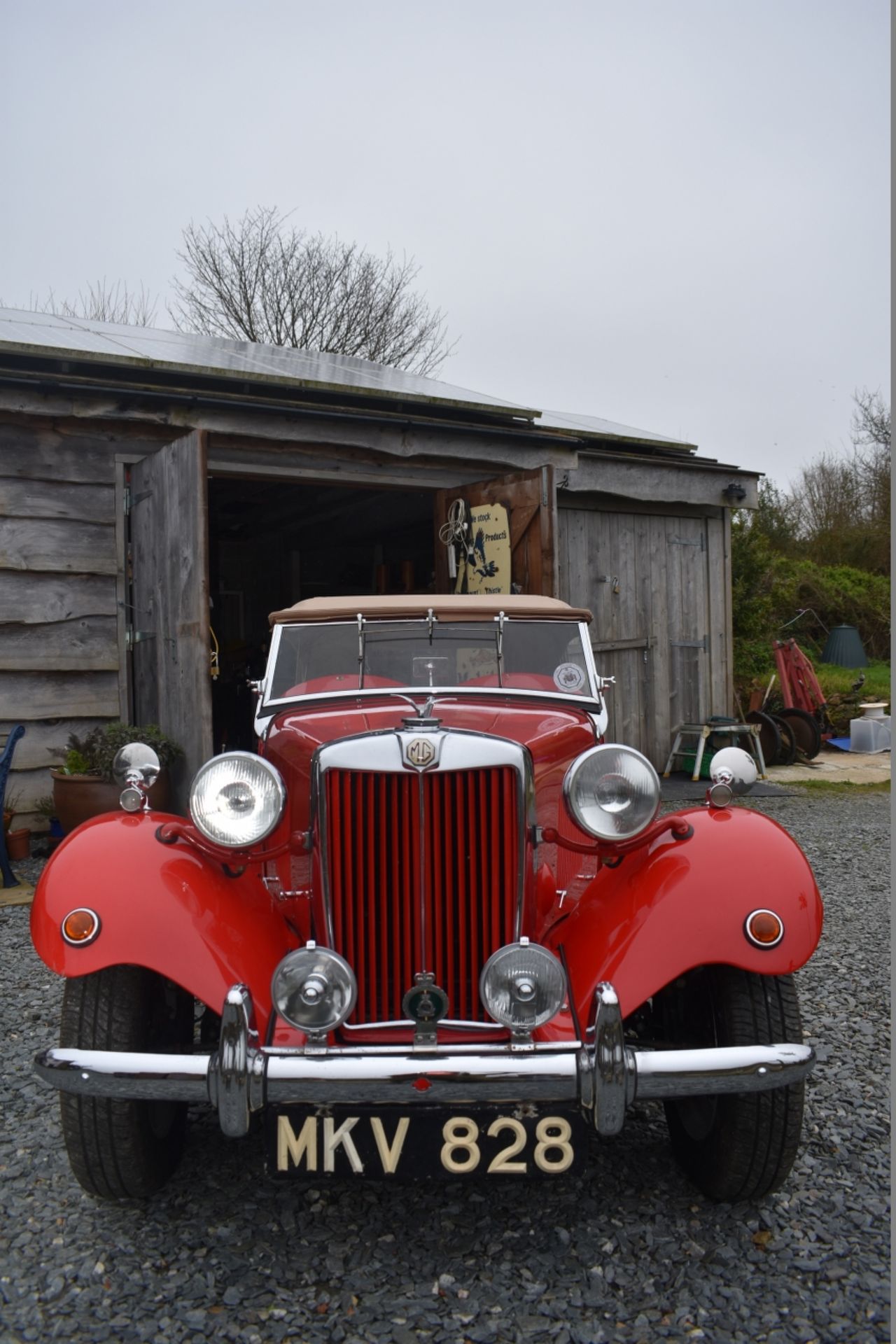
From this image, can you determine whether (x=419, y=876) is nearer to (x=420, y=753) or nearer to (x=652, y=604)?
(x=420, y=753)

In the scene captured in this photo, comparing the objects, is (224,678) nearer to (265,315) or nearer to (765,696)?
(765,696)

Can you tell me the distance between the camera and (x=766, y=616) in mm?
15125

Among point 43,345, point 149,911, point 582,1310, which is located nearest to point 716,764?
point 582,1310

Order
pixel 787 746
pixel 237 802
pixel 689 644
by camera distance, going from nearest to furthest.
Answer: pixel 237 802 < pixel 689 644 < pixel 787 746

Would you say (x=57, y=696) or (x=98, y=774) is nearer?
(x=98, y=774)

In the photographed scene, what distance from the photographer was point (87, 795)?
17.5 ft

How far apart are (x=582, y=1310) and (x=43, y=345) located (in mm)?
5590

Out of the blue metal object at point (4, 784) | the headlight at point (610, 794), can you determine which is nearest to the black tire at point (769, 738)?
the blue metal object at point (4, 784)

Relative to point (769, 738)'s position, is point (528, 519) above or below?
above

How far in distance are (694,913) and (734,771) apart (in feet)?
1.75

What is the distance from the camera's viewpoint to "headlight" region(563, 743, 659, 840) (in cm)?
221

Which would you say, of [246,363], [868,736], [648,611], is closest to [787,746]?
[868,736]

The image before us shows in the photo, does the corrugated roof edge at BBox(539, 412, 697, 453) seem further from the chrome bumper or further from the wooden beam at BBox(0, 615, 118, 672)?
the chrome bumper

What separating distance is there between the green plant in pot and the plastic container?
322 inches
